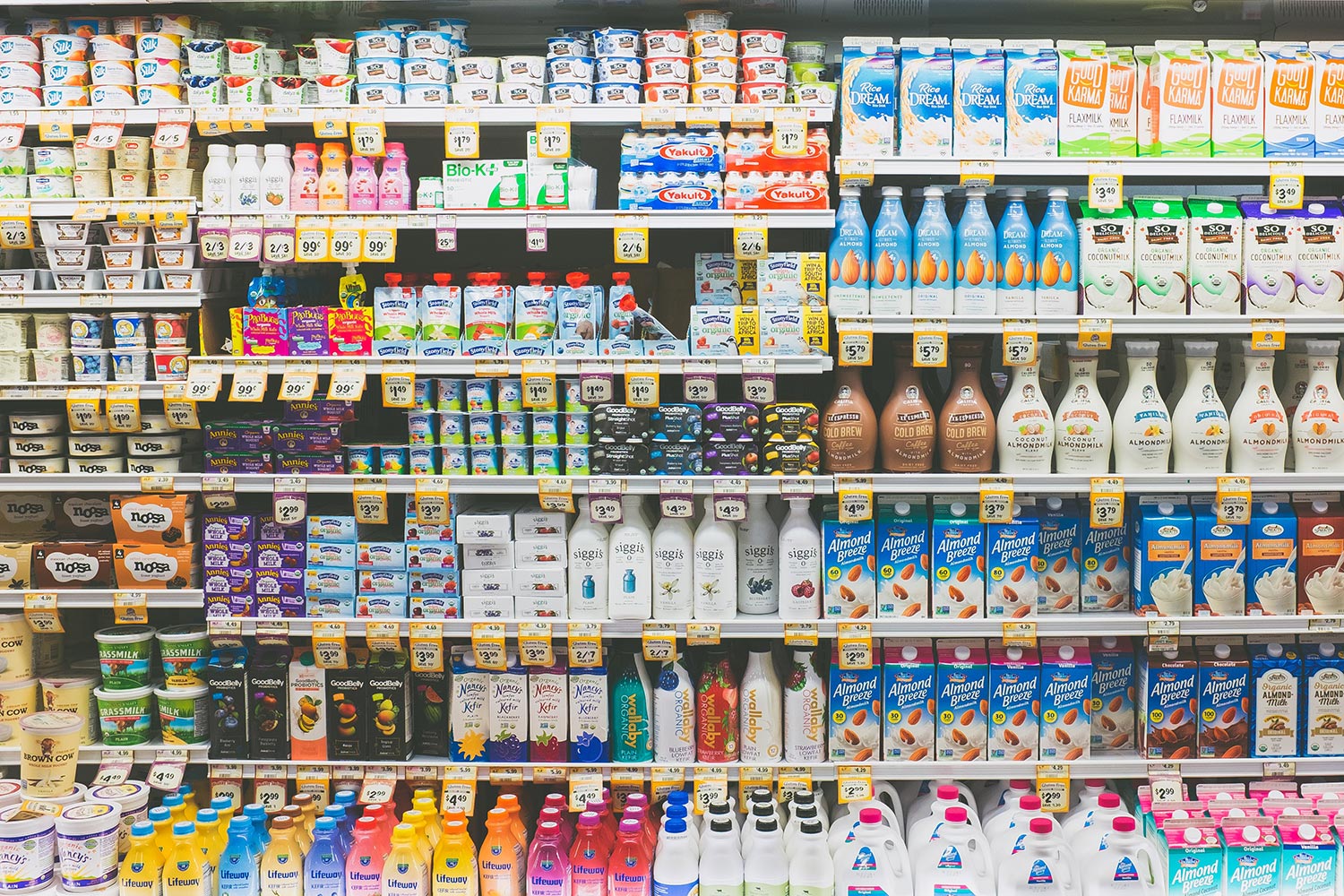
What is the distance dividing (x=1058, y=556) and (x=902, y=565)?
502mm

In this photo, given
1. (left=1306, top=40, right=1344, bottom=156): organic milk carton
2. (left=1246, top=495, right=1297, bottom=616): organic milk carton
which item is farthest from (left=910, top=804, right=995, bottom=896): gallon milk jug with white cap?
(left=1306, top=40, right=1344, bottom=156): organic milk carton

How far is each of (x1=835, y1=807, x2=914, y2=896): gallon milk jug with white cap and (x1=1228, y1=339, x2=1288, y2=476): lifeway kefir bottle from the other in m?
1.52

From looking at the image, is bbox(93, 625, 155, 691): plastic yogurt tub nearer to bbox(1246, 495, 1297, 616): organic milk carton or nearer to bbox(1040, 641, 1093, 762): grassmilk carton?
bbox(1040, 641, 1093, 762): grassmilk carton

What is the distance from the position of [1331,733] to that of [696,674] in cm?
191

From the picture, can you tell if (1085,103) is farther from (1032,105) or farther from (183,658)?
(183,658)

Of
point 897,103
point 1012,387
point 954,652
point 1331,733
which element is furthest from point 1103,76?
point 1331,733

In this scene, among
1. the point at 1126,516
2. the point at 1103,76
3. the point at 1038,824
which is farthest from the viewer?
the point at 1126,516

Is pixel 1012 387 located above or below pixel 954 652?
above

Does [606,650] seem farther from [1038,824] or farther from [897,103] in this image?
[897,103]

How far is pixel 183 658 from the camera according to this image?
342 cm

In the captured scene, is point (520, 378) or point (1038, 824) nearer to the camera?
point (1038, 824)

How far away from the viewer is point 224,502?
11.0ft

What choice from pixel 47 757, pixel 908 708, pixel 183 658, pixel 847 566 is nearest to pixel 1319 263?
pixel 847 566

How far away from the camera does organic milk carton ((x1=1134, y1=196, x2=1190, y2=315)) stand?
327cm
